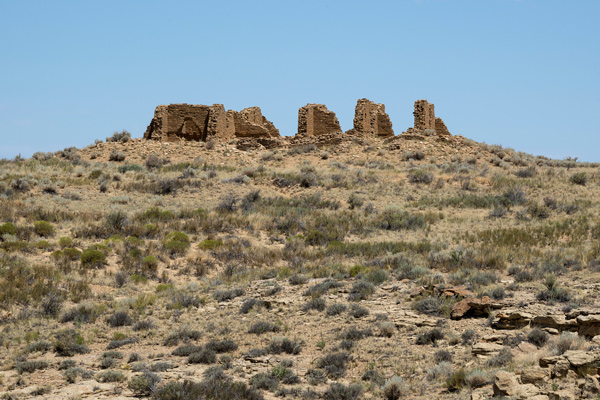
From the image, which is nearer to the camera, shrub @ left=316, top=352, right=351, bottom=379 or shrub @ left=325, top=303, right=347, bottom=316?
shrub @ left=316, top=352, right=351, bottom=379

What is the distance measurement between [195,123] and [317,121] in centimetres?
808

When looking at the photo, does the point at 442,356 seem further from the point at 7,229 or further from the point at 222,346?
the point at 7,229

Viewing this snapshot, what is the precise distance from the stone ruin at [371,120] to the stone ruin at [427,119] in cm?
186

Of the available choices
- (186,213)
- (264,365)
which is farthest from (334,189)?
(264,365)

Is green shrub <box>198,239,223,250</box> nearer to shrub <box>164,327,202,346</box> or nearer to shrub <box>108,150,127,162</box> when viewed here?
shrub <box>164,327,202,346</box>

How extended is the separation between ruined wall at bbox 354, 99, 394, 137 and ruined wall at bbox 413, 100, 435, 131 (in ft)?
5.98

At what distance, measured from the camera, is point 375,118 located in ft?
132

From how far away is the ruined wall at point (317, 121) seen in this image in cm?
4025

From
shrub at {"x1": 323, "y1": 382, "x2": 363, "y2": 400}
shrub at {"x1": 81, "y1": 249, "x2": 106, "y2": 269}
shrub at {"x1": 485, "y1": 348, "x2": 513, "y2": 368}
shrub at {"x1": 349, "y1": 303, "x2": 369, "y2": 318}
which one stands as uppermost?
shrub at {"x1": 81, "y1": 249, "x2": 106, "y2": 269}

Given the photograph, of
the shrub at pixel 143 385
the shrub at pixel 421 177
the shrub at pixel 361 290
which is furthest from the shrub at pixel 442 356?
the shrub at pixel 421 177

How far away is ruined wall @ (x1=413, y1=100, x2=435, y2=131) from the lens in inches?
1571

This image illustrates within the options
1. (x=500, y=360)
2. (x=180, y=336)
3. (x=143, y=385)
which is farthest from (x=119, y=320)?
(x=500, y=360)

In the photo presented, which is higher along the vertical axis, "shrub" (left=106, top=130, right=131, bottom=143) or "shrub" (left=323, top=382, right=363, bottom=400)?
"shrub" (left=106, top=130, right=131, bottom=143)

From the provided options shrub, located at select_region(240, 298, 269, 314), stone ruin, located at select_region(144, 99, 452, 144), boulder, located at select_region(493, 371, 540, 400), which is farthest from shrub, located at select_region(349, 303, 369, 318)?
stone ruin, located at select_region(144, 99, 452, 144)
